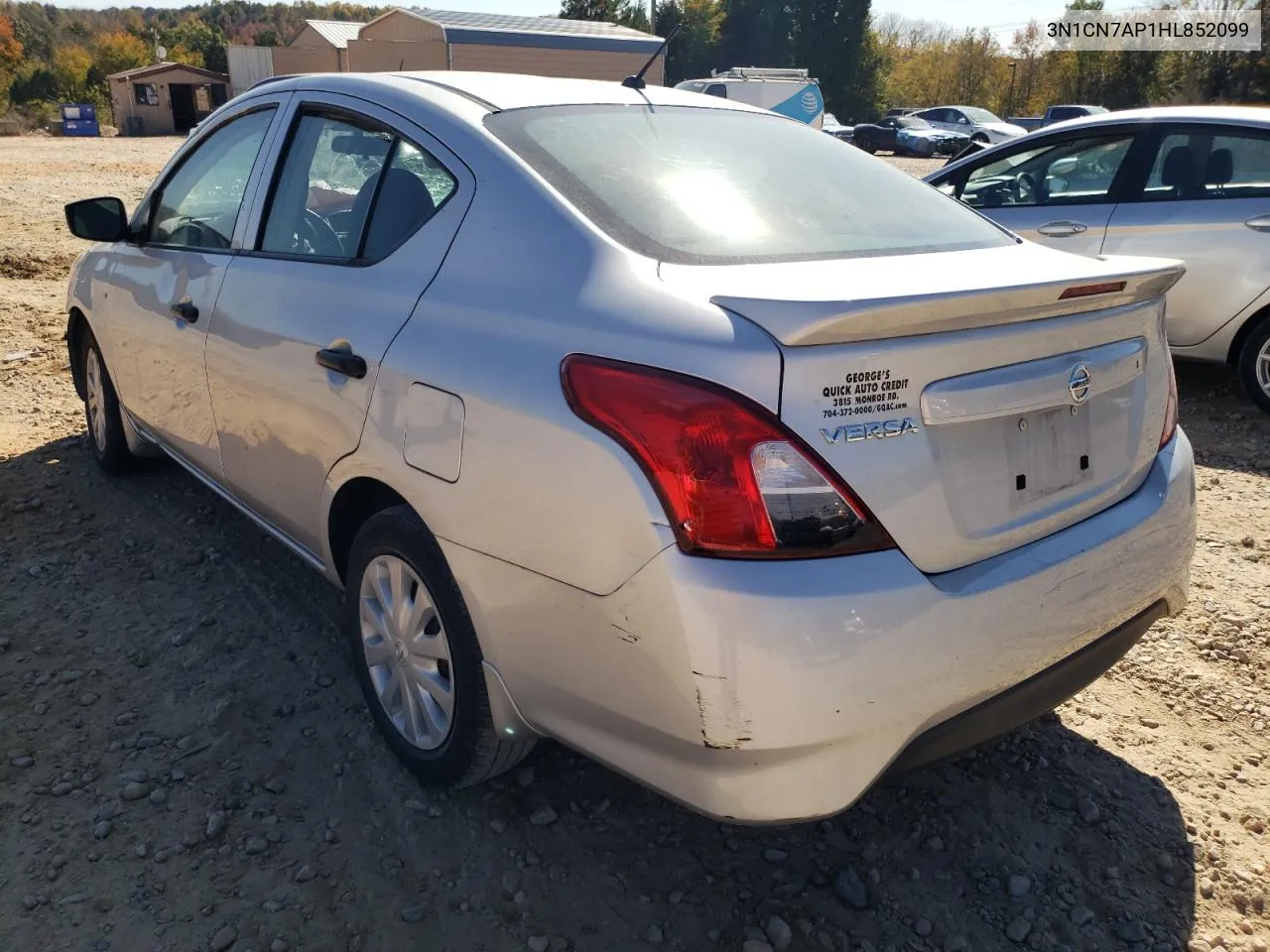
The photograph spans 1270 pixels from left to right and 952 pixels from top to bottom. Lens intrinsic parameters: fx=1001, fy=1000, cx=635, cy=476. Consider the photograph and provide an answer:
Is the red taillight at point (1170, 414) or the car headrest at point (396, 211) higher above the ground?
the car headrest at point (396, 211)

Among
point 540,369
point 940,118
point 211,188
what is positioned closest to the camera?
point 540,369

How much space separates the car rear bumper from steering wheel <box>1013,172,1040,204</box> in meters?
4.81

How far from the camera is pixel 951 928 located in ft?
7.13

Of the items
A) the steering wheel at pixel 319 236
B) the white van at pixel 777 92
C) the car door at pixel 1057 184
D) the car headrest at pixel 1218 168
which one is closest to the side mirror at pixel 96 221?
the steering wheel at pixel 319 236

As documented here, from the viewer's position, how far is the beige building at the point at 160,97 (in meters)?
42.7

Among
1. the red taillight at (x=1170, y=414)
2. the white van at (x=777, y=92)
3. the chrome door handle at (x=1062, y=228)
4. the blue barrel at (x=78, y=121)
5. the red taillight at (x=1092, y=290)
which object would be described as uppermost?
the blue barrel at (x=78, y=121)

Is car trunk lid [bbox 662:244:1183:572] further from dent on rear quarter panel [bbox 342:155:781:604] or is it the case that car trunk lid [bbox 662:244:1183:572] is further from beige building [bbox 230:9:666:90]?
beige building [bbox 230:9:666:90]

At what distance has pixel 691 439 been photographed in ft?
5.75

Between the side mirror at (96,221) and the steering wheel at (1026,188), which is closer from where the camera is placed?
the side mirror at (96,221)

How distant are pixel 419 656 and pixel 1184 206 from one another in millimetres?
5254

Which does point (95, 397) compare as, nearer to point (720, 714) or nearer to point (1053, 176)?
point (720, 714)

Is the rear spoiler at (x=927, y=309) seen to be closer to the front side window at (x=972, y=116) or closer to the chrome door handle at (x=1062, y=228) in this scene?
the chrome door handle at (x=1062, y=228)

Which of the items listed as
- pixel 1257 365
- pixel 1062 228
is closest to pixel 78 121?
pixel 1062 228

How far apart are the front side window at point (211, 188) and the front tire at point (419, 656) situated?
1374 mm
